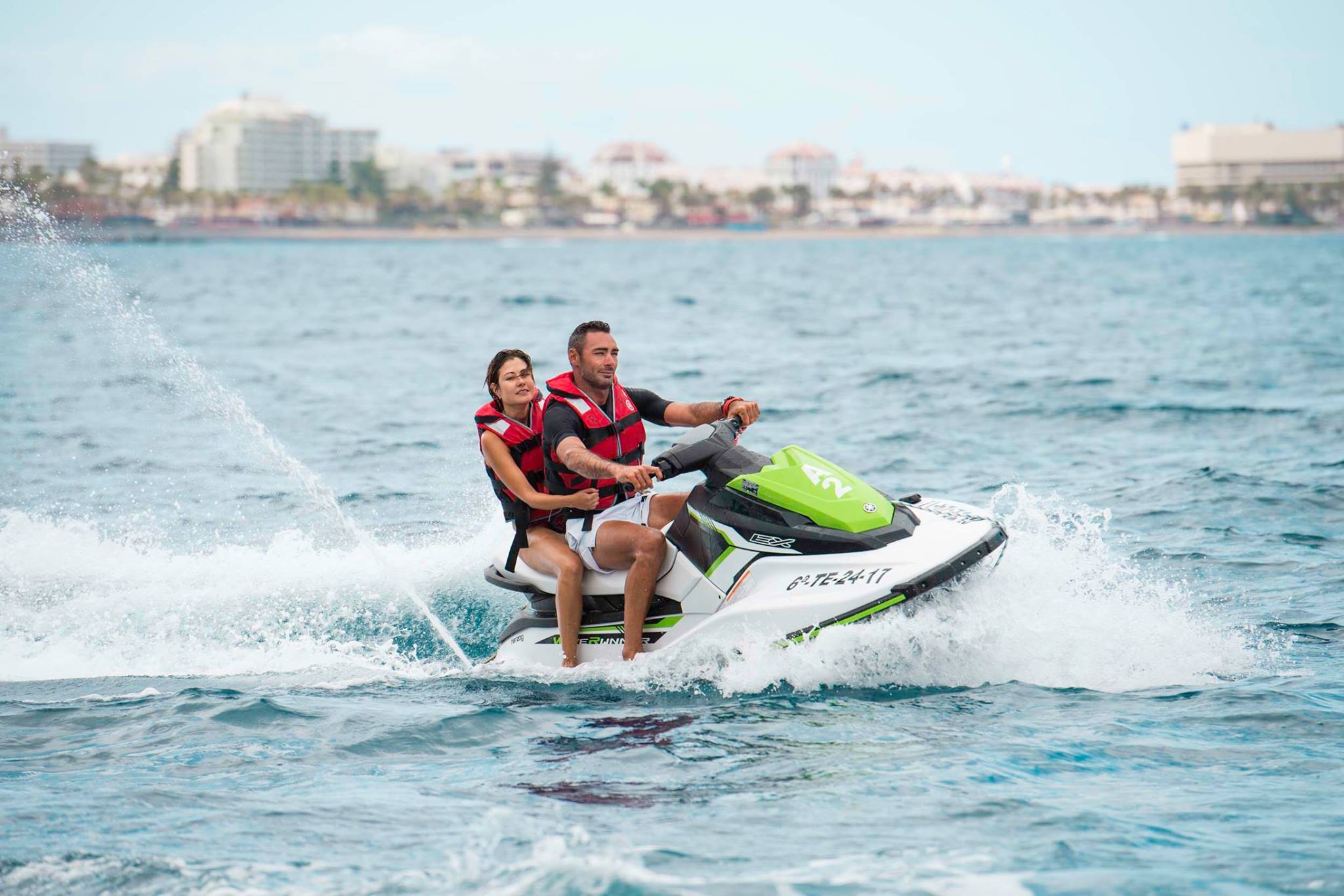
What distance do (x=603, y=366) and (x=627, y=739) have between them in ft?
5.61

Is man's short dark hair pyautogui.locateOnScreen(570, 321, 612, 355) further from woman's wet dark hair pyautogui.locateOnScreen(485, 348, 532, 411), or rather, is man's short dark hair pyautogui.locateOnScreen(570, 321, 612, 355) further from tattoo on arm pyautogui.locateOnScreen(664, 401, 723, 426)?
tattoo on arm pyautogui.locateOnScreen(664, 401, 723, 426)

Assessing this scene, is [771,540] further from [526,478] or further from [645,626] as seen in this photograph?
[526,478]

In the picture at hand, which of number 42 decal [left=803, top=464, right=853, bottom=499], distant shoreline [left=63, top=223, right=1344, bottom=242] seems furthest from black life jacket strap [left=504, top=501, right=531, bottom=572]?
distant shoreline [left=63, top=223, right=1344, bottom=242]

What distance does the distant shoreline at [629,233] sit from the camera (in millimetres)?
161000

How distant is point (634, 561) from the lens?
661cm

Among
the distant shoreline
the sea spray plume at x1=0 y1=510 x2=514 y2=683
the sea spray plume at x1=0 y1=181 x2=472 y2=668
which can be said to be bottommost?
the sea spray plume at x1=0 y1=510 x2=514 y2=683

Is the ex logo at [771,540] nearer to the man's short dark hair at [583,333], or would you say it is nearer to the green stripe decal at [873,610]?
the green stripe decal at [873,610]

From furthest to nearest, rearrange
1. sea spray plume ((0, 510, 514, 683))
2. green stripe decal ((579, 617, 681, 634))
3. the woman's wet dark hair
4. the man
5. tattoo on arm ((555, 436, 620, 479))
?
sea spray plume ((0, 510, 514, 683)), the woman's wet dark hair, green stripe decal ((579, 617, 681, 634)), the man, tattoo on arm ((555, 436, 620, 479))

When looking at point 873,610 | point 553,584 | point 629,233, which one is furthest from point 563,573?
point 629,233

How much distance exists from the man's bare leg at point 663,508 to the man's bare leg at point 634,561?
22cm

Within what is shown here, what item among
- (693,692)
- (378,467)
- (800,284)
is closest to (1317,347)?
(378,467)

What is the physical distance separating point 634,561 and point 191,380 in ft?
52.9

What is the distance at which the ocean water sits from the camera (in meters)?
→ 4.64

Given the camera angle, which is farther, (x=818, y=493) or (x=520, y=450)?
(x=520, y=450)
